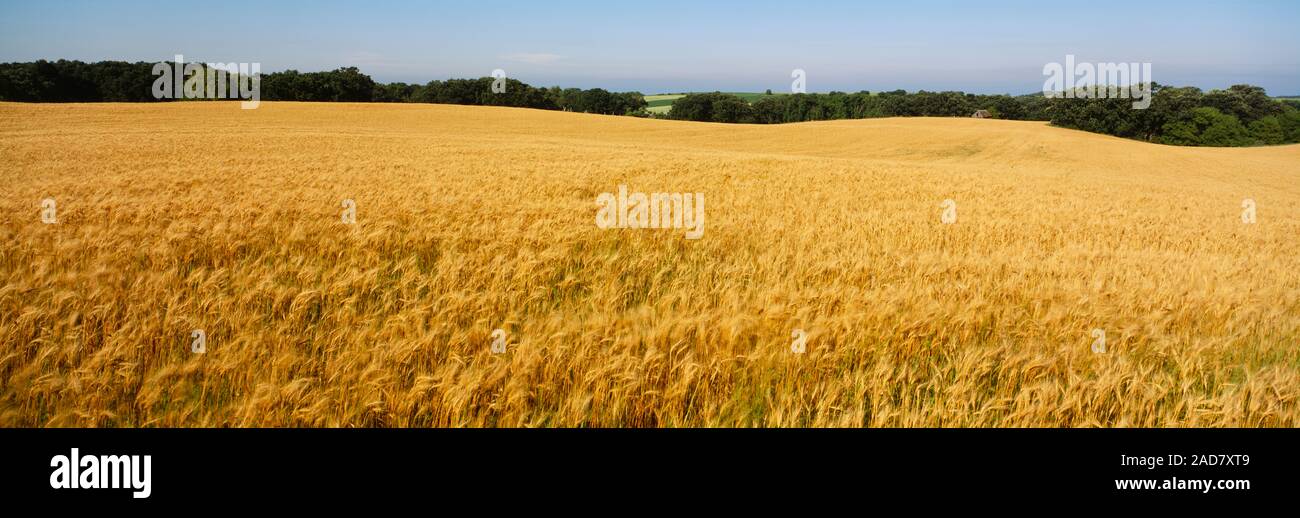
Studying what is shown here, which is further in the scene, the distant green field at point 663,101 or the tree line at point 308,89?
the distant green field at point 663,101

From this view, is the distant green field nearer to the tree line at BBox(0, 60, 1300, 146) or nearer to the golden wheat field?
the tree line at BBox(0, 60, 1300, 146)

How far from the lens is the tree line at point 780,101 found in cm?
6894

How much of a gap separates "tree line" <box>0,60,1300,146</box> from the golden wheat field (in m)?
78.7

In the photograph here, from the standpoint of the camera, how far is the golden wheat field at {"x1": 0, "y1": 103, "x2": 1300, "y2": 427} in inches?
116

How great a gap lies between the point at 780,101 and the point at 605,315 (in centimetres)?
10413

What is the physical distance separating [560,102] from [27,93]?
6366 centimetres

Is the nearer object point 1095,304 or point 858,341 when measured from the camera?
point 858,341

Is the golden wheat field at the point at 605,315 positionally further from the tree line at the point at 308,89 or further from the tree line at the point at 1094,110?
the tree line at the point at 308,89

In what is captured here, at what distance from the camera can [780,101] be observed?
102 m

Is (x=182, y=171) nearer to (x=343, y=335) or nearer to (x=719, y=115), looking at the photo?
(x=343, y=335)

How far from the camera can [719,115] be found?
299 feet

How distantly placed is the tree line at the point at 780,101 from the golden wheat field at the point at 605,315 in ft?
258

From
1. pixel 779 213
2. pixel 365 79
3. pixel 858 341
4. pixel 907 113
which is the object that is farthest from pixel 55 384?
pixel 907 113

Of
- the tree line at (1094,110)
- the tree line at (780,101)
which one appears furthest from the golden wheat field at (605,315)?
the tree line at (780,101)
